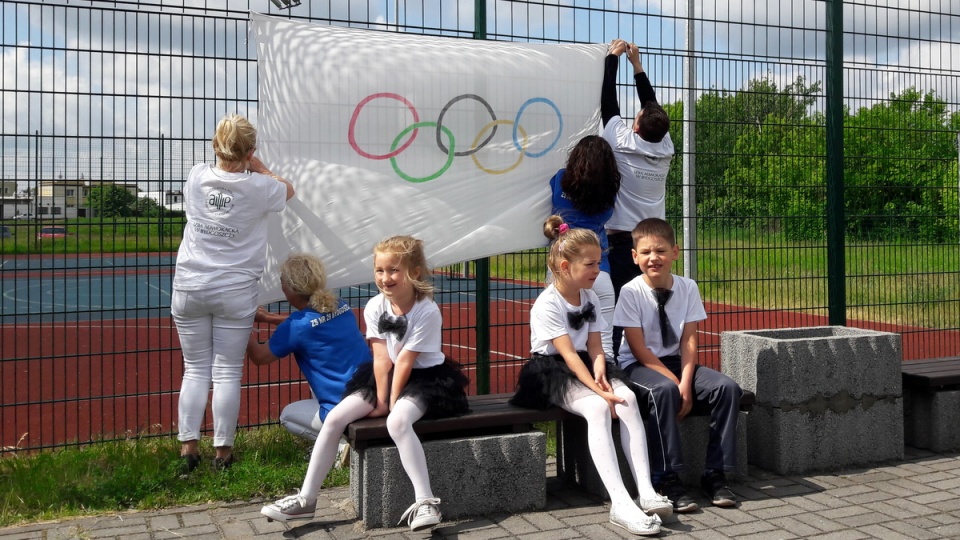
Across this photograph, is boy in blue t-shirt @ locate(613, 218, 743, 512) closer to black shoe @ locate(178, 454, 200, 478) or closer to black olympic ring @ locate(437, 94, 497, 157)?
black olympic ring @ locate(437, 94, 497, 157)

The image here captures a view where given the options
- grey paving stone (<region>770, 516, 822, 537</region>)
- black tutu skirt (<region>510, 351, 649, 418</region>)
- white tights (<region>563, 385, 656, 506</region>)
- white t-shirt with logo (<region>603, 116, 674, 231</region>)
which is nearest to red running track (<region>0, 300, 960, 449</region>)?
black tutu skirt (<region>510, 351, 649, 418</region>)

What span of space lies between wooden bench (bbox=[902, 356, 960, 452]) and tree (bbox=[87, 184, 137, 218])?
4861 mm

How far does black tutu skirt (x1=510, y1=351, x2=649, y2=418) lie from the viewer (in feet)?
16.0

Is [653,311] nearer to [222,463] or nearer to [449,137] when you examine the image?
[449,137]

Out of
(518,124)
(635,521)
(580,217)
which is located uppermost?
(518,124)

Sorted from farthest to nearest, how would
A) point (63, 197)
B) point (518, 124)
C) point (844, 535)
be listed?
point (518, 124) → point (63, 197) → point (844, 535)

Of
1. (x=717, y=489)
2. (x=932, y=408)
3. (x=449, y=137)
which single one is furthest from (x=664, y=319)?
(x=932, y=408)

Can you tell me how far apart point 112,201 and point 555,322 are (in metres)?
2.66

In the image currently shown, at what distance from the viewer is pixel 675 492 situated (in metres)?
4.78

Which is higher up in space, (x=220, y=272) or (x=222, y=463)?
(x=220, y=272)

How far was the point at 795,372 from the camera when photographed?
17.9 feet

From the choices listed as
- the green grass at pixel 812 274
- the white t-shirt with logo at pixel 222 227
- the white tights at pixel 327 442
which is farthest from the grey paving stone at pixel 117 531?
the green grass at pixel 812 274

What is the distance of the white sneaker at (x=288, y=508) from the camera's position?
4512 mm

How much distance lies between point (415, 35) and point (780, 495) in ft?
11.2
